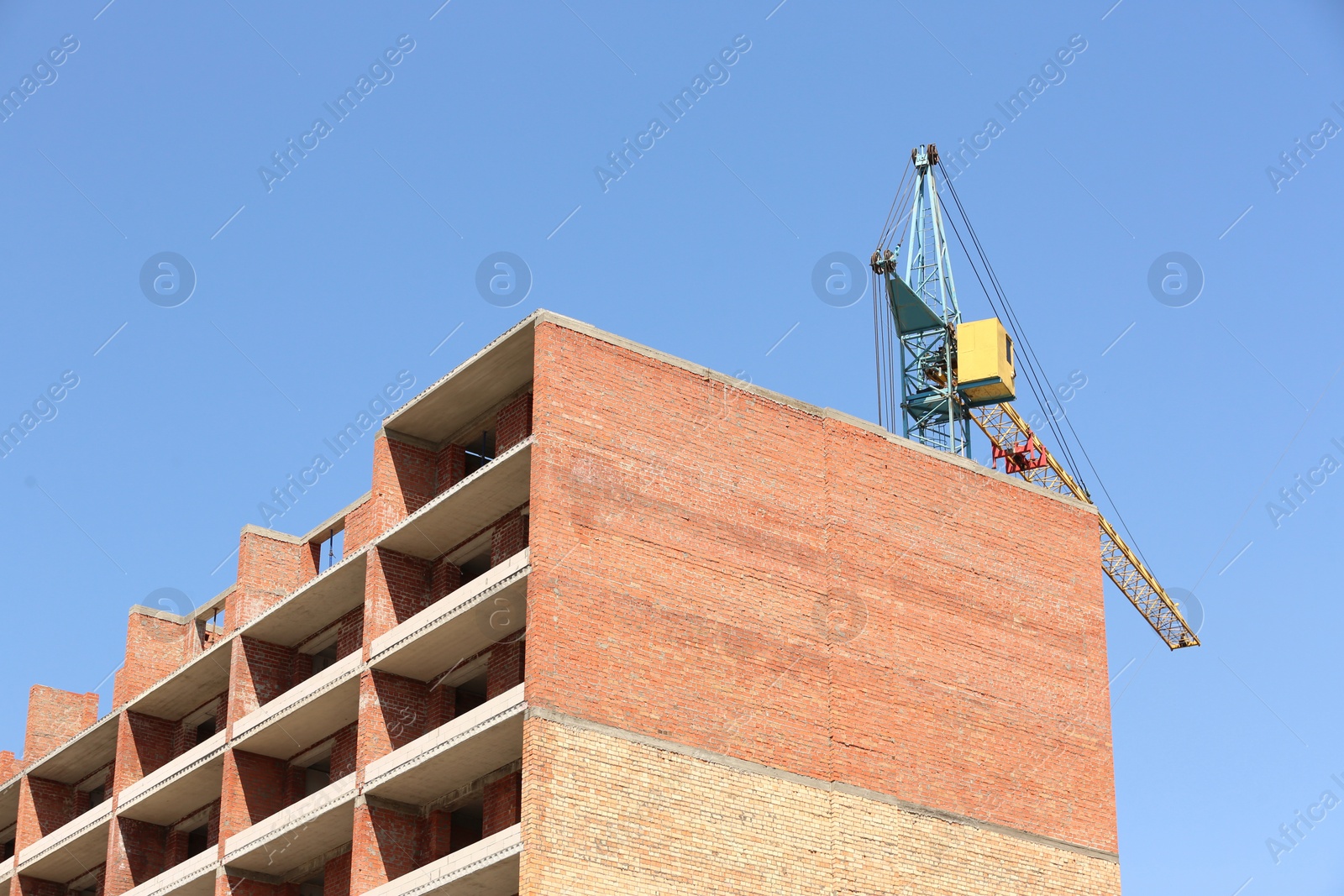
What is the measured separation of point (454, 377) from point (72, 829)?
65.8 feet

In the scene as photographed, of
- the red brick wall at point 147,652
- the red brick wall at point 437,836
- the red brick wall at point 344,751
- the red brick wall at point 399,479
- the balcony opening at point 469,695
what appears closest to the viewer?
the red brick wall at point 437,836

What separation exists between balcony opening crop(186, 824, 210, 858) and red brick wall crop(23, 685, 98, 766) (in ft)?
28.6

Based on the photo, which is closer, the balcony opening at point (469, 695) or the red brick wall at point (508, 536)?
the red brick wall at point (508, 536)

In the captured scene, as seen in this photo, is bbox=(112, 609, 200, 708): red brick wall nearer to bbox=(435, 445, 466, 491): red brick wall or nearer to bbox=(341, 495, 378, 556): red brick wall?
bbox=(341, 495, 378, 556): red brick wall

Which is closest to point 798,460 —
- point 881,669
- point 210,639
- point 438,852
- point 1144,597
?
point 881,669

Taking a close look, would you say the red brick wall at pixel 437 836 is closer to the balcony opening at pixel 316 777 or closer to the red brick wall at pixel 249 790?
the red brick wall at pixel 249 790

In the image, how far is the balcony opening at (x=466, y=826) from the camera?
41.9m

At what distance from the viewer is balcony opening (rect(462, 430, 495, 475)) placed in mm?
45156

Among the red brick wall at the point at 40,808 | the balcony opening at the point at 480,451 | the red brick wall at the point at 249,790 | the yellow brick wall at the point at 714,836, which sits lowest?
the yellow brick wall at the point at 714,836

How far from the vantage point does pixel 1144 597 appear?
306ft

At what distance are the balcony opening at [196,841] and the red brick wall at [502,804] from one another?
14077 mm

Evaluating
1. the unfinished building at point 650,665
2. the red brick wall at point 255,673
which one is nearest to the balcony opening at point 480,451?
the unfinished building at point 650,665

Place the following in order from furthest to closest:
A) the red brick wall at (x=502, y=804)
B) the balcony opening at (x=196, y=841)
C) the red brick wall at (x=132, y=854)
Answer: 1. the balcony opening at (x=196, y=841)
2. the red brick wall at (x=132, y=854)
3. the red brick wall at (x=502, y=804)

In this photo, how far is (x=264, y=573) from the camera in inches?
1957
